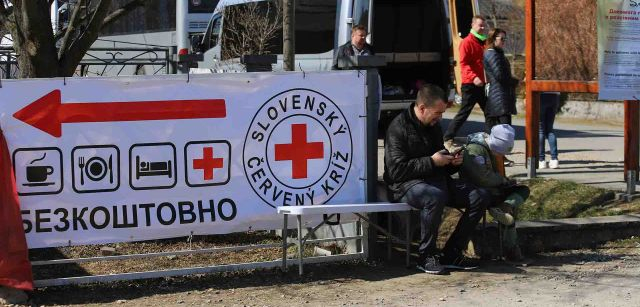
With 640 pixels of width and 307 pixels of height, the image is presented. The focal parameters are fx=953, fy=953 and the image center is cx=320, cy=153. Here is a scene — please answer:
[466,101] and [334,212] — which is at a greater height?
[466,101]

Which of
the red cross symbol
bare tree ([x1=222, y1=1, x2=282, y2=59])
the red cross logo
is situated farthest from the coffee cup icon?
bare tree ([x1=222, y1=1, x2=282, y2=59])

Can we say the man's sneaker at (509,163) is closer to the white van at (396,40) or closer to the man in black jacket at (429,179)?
the white van at (396,40)

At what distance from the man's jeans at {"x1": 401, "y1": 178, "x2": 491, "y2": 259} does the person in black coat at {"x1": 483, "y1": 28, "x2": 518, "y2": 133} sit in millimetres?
3490

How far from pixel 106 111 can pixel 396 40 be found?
10249 millimetres

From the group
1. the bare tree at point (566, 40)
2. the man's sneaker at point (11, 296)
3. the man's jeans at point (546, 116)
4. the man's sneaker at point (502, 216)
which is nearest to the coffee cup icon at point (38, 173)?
the man's sneaker at point (11, 296)

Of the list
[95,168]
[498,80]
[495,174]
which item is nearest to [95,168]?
[95,168]

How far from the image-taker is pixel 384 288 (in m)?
6.65

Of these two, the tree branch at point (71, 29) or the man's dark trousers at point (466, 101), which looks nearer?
the tree branch at point (71, 29)

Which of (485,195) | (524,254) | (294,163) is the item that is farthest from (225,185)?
(524,254)

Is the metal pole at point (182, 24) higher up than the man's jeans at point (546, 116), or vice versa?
the metal pole at point (182, 24)

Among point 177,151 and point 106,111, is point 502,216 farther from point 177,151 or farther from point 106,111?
point 106,111

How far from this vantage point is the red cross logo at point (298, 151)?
695 cm

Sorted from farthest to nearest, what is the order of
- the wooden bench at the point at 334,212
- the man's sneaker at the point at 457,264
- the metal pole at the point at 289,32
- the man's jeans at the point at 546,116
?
the man's jeans at the point at 546,116 → the metal pole at the point at 289,32 → the man's sneaker at the point at 457,264 → the wooden bench at the point at 334,212

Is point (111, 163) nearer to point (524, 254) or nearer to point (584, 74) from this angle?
point (524, 254)
